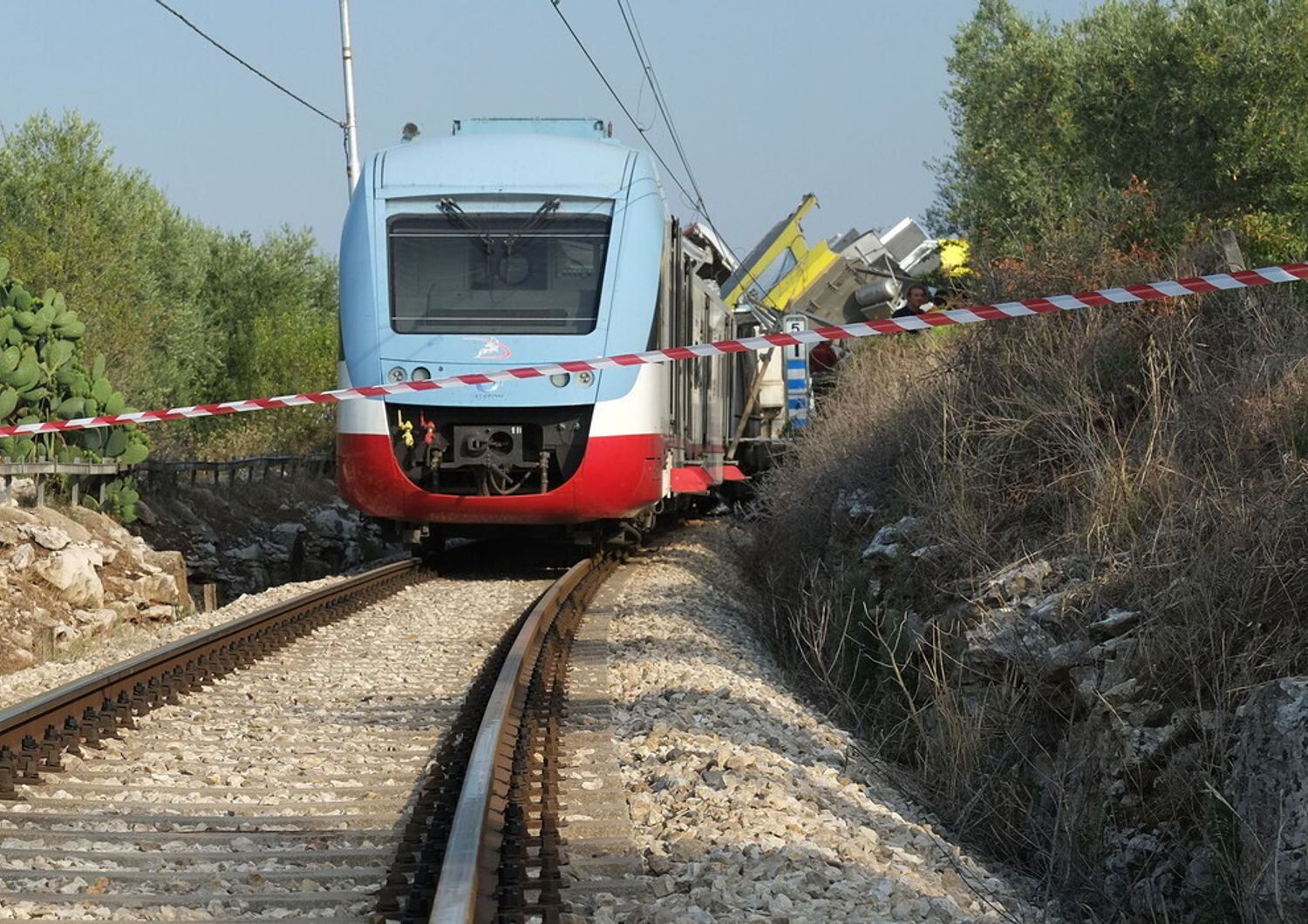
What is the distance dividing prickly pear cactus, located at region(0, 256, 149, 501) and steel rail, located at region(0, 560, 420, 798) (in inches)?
242

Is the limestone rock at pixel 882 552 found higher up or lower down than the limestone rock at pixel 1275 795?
higher up

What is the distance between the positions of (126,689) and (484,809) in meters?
3.07

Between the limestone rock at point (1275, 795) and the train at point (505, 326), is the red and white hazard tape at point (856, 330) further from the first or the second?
the limestone rock at point (1275, 795)

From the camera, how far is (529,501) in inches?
510

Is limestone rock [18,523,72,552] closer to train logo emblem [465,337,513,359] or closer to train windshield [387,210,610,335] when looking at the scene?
train windshield [387,210,610,335]

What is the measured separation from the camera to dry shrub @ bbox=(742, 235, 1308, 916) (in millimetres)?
5852

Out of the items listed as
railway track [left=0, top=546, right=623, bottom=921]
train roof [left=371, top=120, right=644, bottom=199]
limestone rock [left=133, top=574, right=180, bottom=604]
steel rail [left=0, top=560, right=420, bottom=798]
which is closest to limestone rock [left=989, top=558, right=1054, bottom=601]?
railway track [left=0, top=546, right=623, bottom=921]

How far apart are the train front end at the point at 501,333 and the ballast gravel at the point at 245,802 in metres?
3.73

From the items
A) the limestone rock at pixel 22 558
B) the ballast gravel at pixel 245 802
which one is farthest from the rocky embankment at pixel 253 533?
the ballast gravel at pixel 245 802

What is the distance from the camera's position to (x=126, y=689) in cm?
745

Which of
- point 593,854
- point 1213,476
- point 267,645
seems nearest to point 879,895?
point 593,854

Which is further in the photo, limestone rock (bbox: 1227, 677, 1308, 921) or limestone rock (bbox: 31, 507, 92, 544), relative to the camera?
limestone rock (bbox: 31, 507, 92, 544)

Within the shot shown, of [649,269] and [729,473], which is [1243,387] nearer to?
[649,269]

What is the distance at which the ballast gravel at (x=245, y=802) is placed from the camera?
457 centimetres
